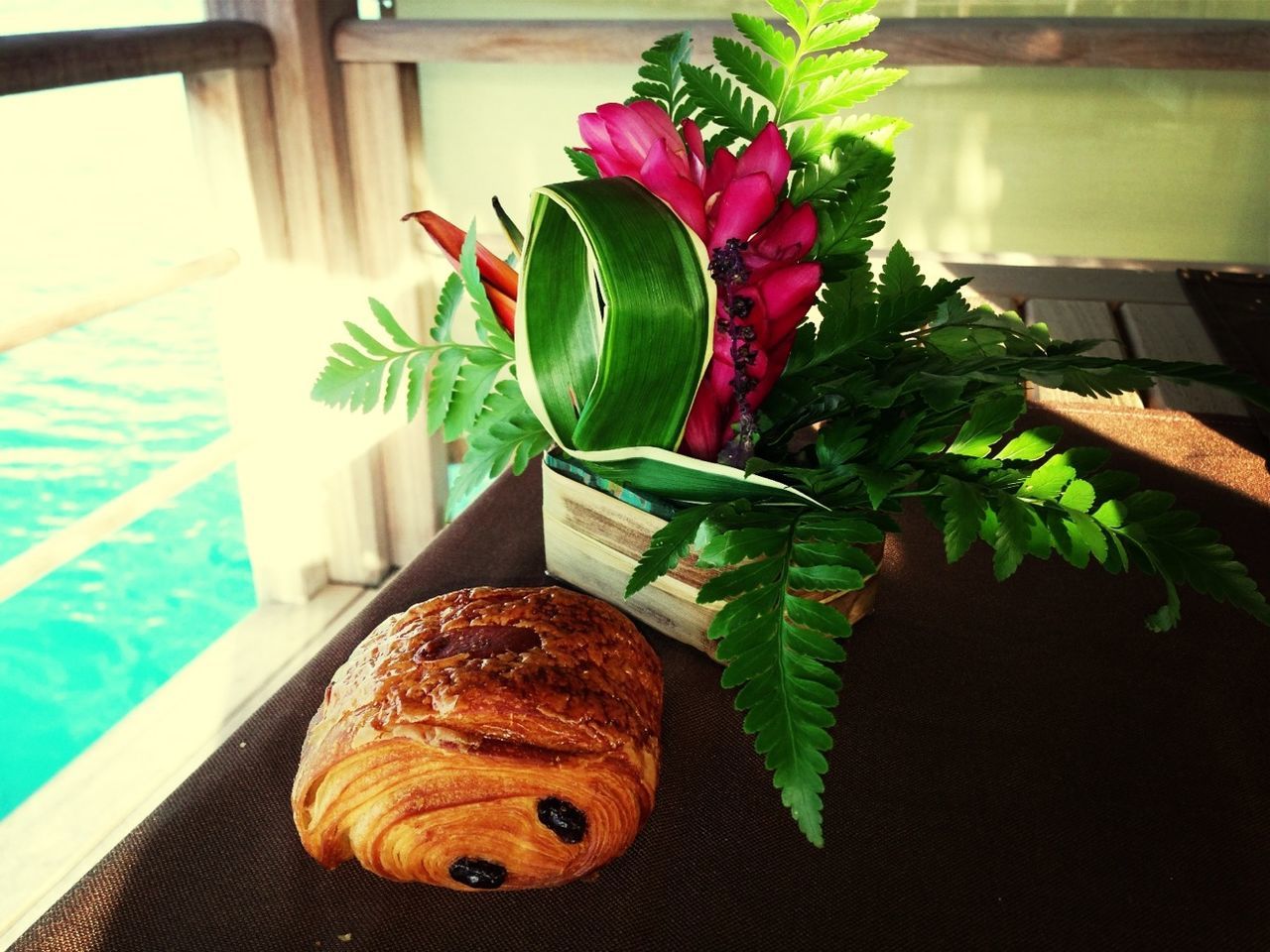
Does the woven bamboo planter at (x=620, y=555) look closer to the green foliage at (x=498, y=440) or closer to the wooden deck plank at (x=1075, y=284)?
the green foliage at (x=498, y=440)

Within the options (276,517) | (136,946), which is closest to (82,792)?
(276,517)

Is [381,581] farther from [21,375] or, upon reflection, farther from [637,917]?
[637,917]

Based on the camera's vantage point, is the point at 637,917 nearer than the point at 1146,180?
Yes

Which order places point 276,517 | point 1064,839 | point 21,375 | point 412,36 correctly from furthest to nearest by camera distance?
point 21,375 → point 276,517 → point 412,36 → point 1064,839

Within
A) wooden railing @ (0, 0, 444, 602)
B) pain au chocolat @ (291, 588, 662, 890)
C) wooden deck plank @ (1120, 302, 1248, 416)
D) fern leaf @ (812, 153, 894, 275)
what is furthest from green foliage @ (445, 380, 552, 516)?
wooden railing @ (0, 0, 444, 602)

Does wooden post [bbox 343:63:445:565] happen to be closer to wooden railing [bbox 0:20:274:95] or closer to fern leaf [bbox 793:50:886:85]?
wooden railing [bbox 0:20:274:95]

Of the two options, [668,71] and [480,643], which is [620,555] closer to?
[480,643]

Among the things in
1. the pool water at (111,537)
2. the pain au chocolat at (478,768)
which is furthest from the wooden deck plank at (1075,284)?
the pool water at (111,537)

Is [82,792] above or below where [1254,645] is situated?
below
